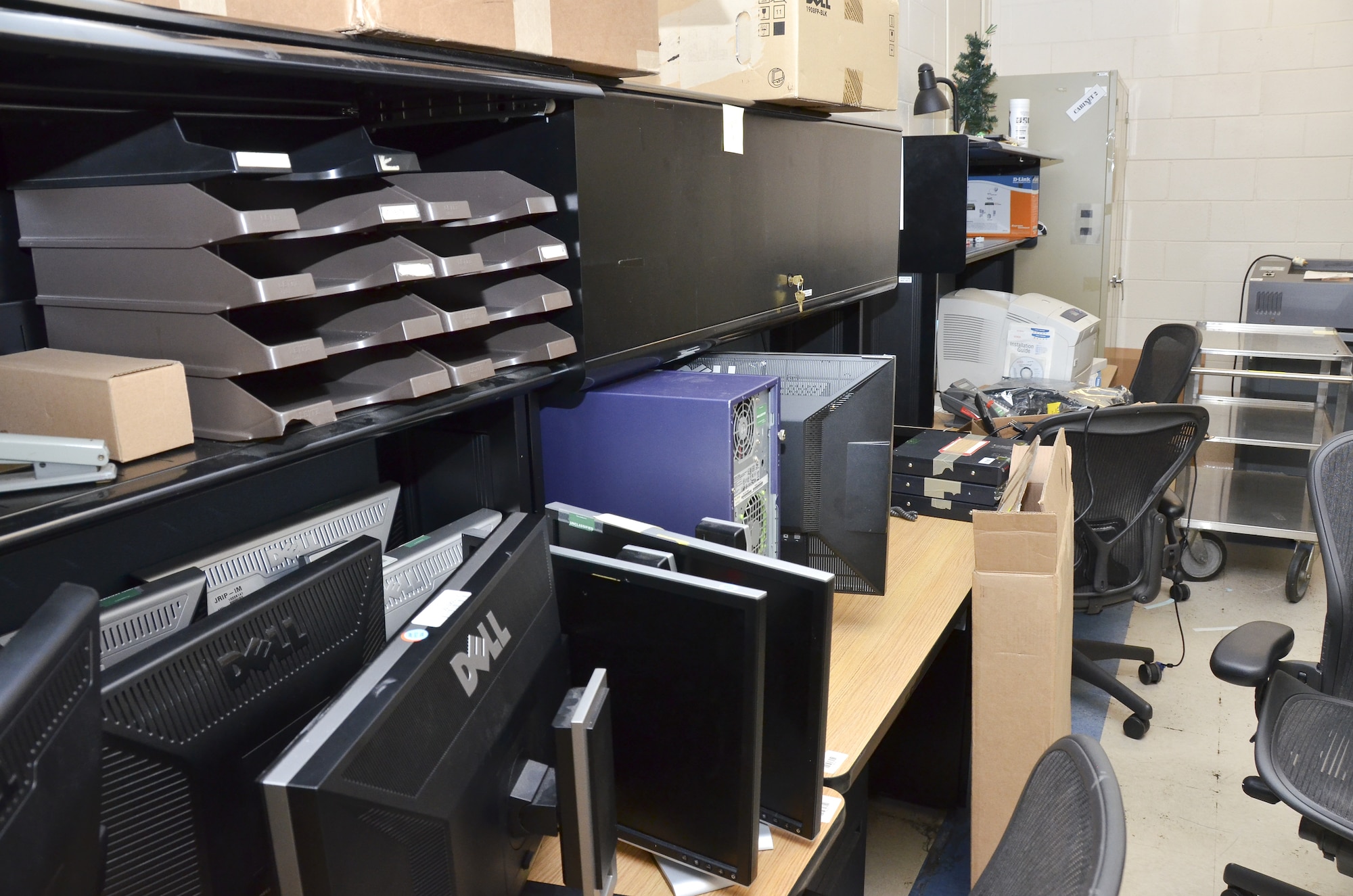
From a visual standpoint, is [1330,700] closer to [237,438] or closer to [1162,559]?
[1162,559]

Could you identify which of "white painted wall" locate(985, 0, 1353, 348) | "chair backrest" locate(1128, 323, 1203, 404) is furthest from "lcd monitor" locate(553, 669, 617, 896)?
"white painted wall" locate(985, 0, 1353, 348)

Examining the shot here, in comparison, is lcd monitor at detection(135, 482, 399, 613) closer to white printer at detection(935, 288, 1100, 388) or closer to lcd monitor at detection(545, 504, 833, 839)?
lcd monitor at detection(545, 504, 833, 839)

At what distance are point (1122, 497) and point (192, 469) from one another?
2389 mm

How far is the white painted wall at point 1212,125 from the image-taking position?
171 inches

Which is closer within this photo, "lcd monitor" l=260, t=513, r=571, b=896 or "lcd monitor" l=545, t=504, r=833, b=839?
"lcd monitor" l=260, t=513, r=571, b=896

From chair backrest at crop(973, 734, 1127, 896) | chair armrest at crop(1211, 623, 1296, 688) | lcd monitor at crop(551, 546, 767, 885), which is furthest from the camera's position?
chair armrest at crop(1211, 623, 1296, 688)

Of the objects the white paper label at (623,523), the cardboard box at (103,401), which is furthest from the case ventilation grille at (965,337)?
the cardboard box at (103,401)

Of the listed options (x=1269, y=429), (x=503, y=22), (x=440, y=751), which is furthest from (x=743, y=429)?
(x=1269, y=429)

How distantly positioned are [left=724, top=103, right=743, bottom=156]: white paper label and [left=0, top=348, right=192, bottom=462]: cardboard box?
103cm

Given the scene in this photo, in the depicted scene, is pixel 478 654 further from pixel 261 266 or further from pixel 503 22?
pixel 503 22

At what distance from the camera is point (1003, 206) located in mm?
3916

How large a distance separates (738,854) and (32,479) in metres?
0.80

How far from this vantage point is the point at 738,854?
3.62 ft

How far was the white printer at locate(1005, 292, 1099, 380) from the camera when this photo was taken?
3.42 metres
